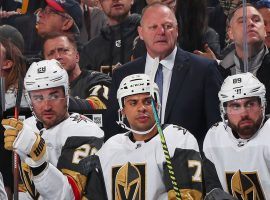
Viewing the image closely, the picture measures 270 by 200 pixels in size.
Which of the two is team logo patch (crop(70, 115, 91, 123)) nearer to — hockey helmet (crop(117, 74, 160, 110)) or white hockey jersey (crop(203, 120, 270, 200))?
hockey helmet (crop(117, 74, 160, 110))

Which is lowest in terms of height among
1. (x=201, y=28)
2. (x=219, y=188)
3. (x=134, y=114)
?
(x=219, y=188)

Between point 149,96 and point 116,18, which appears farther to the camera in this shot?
point 116,18

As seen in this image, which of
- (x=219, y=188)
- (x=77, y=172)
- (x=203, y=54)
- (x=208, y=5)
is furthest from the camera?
(x=208, y=5)

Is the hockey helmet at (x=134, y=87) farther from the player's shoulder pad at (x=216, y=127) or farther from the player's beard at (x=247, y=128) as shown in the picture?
the player's beard at (x=247, y=128)

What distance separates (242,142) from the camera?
21.3 ft

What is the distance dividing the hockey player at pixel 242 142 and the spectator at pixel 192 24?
1.19 meters

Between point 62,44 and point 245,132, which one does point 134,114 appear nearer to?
point 245,132

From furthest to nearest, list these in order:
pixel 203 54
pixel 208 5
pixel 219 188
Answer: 1. pixel 208 5
2. pixel 203 54
3. pixel 219 188

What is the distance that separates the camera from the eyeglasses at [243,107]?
21.1 ft

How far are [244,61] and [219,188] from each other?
3.74ft

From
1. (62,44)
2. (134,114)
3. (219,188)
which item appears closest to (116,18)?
(62,44)

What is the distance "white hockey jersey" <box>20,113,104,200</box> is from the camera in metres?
6.57

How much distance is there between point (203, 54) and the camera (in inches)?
302

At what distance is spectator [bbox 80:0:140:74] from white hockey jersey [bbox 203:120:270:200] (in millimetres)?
1609
